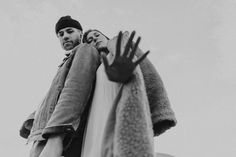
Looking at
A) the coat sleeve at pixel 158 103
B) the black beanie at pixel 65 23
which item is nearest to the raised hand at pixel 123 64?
the coat sleeve at pixel 158 103

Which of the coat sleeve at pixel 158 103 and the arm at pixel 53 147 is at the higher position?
the coat sleeve at pixel 158 103

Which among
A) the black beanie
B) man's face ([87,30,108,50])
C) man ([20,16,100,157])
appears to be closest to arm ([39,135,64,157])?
man ([20,16,100,157])

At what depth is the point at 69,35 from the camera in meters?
3.89

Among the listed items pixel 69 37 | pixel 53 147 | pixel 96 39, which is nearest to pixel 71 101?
pixel 53 147

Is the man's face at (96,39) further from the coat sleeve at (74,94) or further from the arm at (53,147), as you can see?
the arm at (53,147)

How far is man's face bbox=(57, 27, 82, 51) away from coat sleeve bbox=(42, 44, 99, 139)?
566mm

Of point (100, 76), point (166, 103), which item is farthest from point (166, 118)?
point (100, 76)

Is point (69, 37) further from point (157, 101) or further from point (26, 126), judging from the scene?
point (157, 101)

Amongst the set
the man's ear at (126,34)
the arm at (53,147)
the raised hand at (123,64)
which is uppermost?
the man's ear at (126,34)

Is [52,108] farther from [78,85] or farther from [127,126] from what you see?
[127,126]

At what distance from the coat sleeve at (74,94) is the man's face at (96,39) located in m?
0.41

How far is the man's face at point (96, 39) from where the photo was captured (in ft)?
12.1

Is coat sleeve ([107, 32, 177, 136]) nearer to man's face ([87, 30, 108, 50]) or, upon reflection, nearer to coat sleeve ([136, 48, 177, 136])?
coat sleeve ([136, 48, 177, 136])

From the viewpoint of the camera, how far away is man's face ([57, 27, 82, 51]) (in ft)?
12.6
